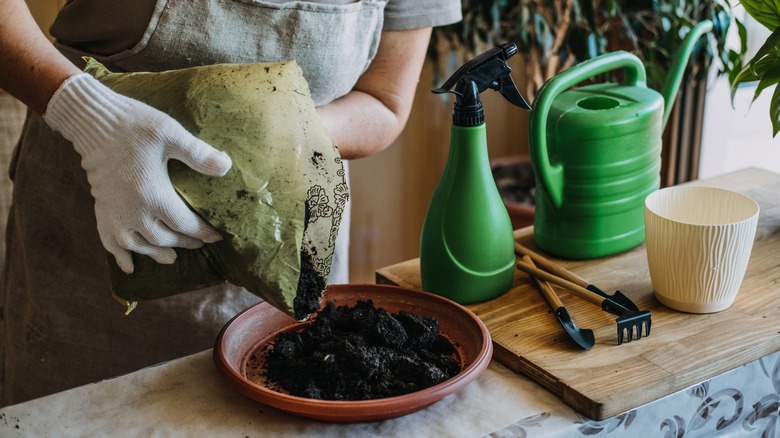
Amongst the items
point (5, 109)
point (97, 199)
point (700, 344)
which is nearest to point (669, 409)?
point (700, 344)

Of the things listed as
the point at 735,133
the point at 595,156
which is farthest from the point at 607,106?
the point at 735,133

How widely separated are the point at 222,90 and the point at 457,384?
411mm

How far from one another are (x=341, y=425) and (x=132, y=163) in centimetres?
36

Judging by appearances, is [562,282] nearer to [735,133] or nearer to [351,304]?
[351,304]

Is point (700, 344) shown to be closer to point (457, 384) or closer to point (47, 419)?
point (457, 384)

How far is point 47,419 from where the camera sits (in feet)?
3.02

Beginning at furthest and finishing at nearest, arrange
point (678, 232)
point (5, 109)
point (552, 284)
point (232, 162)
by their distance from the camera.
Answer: point (5, 109) → point (552, 284) → point (678, 232) → point (232, 162)

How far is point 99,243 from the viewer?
1.31m

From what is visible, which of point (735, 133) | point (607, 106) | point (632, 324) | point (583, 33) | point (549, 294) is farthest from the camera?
point (735, 133)

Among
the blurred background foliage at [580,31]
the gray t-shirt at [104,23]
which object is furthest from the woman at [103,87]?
the blurred background foliage at [580,31]

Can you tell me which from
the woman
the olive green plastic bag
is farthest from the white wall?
the olive green plastic bag

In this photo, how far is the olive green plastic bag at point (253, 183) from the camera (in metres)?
0.85

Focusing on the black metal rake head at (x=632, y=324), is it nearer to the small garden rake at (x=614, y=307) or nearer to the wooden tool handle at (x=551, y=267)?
the small garden rake at (x=614, y=307)

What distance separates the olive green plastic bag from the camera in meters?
0.85
